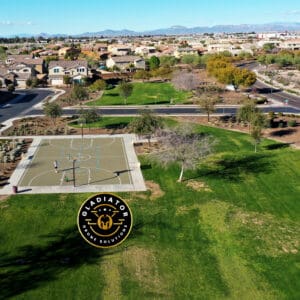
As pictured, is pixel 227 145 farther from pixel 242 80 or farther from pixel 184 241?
pixel 242 80

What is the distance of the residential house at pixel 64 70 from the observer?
116m

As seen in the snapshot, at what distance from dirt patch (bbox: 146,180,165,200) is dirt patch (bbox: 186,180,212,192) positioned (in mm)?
3315

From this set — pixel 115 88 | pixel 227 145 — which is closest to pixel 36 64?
pixel 115 88

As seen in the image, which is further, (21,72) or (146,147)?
(21,72)

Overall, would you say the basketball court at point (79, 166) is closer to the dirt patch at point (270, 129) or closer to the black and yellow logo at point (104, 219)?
the dirt patch at point (270, 129)

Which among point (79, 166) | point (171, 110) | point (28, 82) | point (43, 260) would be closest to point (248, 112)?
point (171, 110)

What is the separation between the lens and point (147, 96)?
9575 centimetres

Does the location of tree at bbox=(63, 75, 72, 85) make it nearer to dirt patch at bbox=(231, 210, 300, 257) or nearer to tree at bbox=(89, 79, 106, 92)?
tree at bbox=(89, 79, 106, 92)

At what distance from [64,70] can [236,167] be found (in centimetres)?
8637

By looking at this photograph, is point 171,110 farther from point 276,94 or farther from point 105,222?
point 105,222

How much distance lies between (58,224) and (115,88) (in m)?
77.7

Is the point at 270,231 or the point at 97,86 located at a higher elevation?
the point at 270,231

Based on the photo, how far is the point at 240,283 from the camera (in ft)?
87.4

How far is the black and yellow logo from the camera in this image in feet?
49.5
